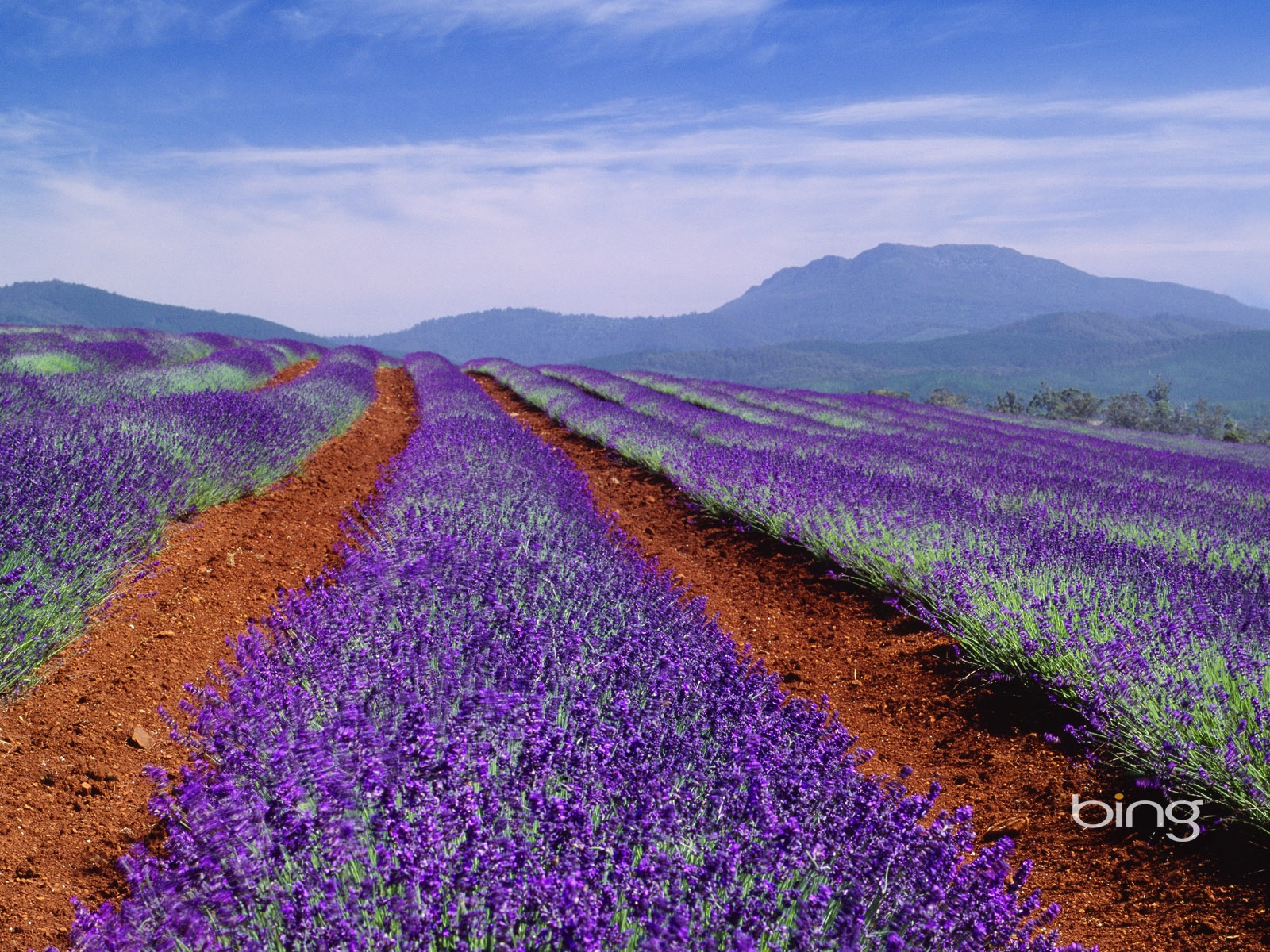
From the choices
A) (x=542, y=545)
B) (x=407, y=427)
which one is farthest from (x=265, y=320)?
(x=542, y=545)

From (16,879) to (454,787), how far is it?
4.21 ft

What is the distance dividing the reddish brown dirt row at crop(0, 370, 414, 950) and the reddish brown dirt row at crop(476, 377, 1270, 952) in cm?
236

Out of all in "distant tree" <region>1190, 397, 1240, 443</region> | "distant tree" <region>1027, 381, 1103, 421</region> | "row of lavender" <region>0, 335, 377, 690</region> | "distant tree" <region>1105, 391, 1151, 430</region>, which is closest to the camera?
"row of lavender" <region>0, 335, 377, 690</region>

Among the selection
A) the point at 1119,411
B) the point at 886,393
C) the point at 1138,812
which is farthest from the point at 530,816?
the point at 1119,411

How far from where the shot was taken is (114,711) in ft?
9.32

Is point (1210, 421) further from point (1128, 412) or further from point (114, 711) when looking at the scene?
point (114, 711)

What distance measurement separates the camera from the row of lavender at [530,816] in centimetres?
134

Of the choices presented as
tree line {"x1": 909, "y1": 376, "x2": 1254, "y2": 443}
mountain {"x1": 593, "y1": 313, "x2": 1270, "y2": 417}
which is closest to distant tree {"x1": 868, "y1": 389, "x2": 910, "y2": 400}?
tree line {"x1": 909, "y1": 376, "x2": 1254, "y2": 443}

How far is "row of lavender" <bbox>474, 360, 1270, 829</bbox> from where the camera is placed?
2.55 meters

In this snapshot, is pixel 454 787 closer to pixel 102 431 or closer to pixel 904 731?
pixel 904 731

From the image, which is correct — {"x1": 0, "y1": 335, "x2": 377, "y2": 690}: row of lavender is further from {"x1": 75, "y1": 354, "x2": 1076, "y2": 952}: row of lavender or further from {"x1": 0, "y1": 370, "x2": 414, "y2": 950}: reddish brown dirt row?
{"x1": 75, "y1": 354, "x2": 1076, "y2": 952}: row of lavender

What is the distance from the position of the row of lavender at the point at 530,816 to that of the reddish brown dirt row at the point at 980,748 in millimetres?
265

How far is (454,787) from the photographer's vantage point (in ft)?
5.23

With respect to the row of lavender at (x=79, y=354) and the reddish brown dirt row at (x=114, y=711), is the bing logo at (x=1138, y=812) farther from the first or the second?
the row of lavender at (x=79, y=354)
